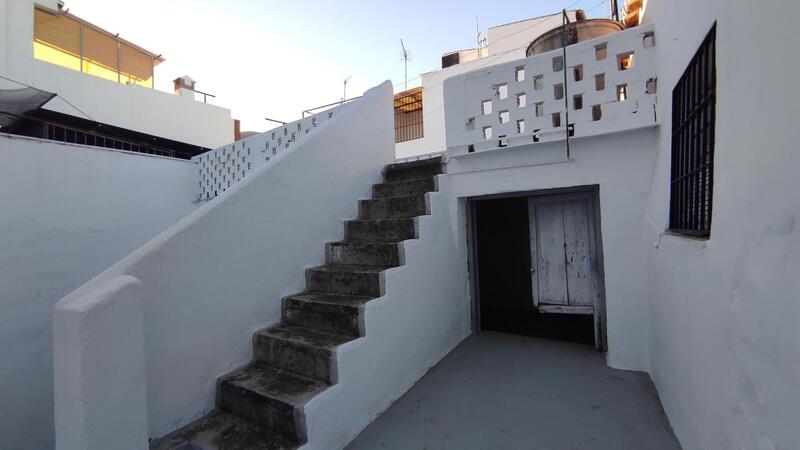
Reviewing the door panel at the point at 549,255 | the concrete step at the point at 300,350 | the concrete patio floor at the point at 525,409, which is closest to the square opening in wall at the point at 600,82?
the door panel at the point at 549,255

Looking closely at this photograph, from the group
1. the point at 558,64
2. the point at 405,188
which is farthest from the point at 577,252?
the point at 405,188

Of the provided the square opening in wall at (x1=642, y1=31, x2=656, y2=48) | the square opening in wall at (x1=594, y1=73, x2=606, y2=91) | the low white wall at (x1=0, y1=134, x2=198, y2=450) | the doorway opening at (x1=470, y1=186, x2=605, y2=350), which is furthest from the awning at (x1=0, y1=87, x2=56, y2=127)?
the square opening in wall at (x1=642, y1=31, x2=656, y2=48)

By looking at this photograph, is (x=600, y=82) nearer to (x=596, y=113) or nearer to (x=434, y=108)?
(x=596, y=113)

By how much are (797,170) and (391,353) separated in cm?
236

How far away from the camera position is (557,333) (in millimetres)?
4379

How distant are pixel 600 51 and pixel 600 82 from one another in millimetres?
399

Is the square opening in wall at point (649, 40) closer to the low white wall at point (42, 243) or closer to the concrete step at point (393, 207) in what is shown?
the concrete step at point (393, 207)

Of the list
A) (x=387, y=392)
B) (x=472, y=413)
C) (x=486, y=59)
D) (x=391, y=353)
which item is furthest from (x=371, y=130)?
(x=486, y=59)

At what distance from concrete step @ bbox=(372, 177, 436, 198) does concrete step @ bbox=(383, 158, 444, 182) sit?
11 centimetres

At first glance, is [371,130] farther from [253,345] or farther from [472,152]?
[253,345]

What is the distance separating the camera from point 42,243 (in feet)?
12.2

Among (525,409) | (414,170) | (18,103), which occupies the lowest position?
(525,409)

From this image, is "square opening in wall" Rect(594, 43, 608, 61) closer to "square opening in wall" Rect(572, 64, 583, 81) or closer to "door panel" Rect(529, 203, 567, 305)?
"square opening in wall" Rect(572, 64, 583, 81)

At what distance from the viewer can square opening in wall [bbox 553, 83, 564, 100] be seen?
10.9ft
